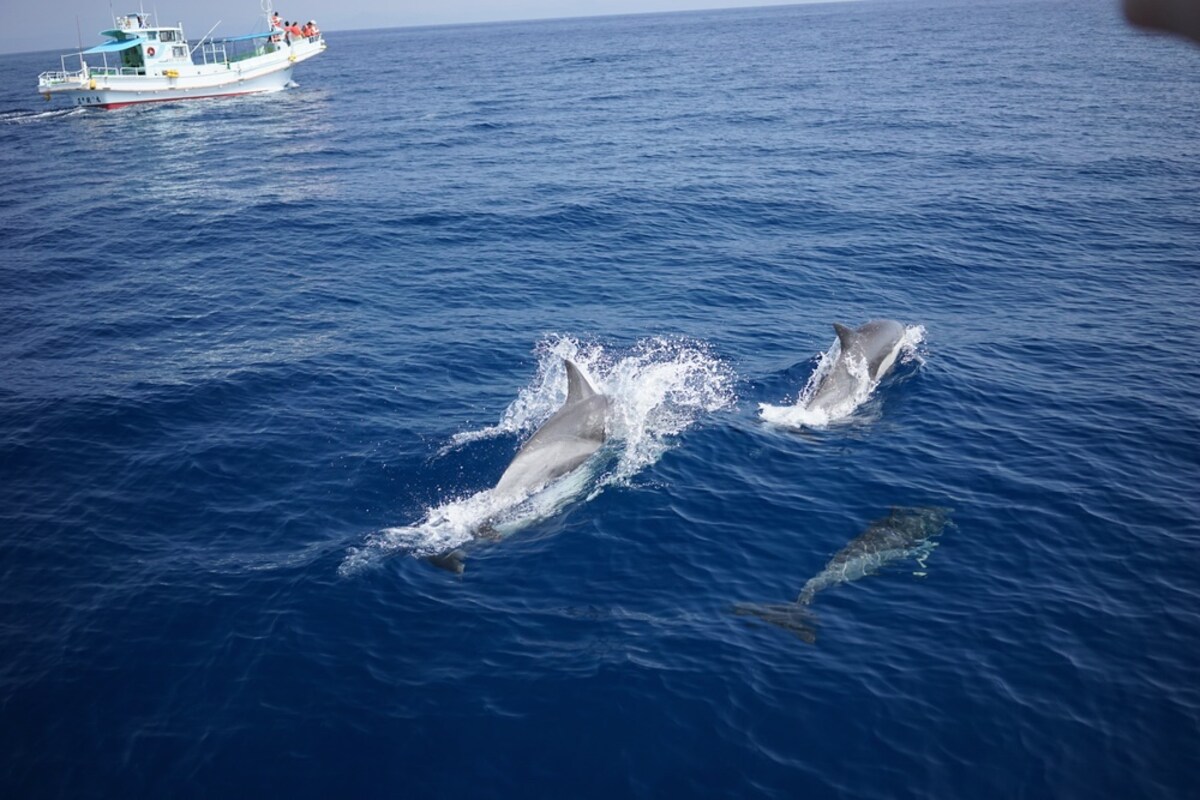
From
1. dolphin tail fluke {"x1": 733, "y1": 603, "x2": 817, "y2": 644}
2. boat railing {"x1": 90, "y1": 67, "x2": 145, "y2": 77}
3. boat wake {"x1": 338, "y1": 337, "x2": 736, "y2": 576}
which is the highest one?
boat railing {"x1": 90, "y1": 67, "x2": 145, "y2": 77}

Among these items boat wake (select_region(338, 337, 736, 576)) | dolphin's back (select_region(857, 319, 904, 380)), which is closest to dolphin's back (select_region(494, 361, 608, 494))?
boat wake (select_region(338, 337, 736, 576))

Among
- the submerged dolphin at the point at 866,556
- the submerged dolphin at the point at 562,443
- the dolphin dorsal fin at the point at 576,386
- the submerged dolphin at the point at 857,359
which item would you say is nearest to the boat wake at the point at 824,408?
the submerged dolphin at the point at 857,359

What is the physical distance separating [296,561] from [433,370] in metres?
9.82

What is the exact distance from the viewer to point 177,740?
13750mm

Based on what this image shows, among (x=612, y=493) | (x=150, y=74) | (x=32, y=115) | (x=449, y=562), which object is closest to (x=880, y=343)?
(x=612, y=493)

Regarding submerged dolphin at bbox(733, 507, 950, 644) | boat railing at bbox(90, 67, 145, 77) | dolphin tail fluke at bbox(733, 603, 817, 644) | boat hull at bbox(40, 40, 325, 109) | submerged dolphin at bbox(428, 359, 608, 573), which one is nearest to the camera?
dolphin tail fluke at bbox(733, 603, 817, 644)

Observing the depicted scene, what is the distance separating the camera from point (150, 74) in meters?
93.9

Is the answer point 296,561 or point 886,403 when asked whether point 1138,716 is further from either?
point 296,561

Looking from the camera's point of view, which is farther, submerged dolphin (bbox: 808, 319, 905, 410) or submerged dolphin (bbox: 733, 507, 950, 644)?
submerged dolphin (bbox: 808, 319, 905, 410)

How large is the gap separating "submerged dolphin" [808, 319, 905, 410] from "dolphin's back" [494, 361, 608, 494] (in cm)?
620

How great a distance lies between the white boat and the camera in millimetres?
90562

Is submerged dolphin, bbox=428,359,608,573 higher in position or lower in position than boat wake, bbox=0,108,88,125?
lower

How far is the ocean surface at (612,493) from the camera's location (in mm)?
13523

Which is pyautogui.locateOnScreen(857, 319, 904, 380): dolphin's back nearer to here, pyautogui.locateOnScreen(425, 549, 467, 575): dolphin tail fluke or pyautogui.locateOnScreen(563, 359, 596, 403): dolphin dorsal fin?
pyautogui.locateOnScreen(563, 359, 596, 403): dolphin dorsal fin
